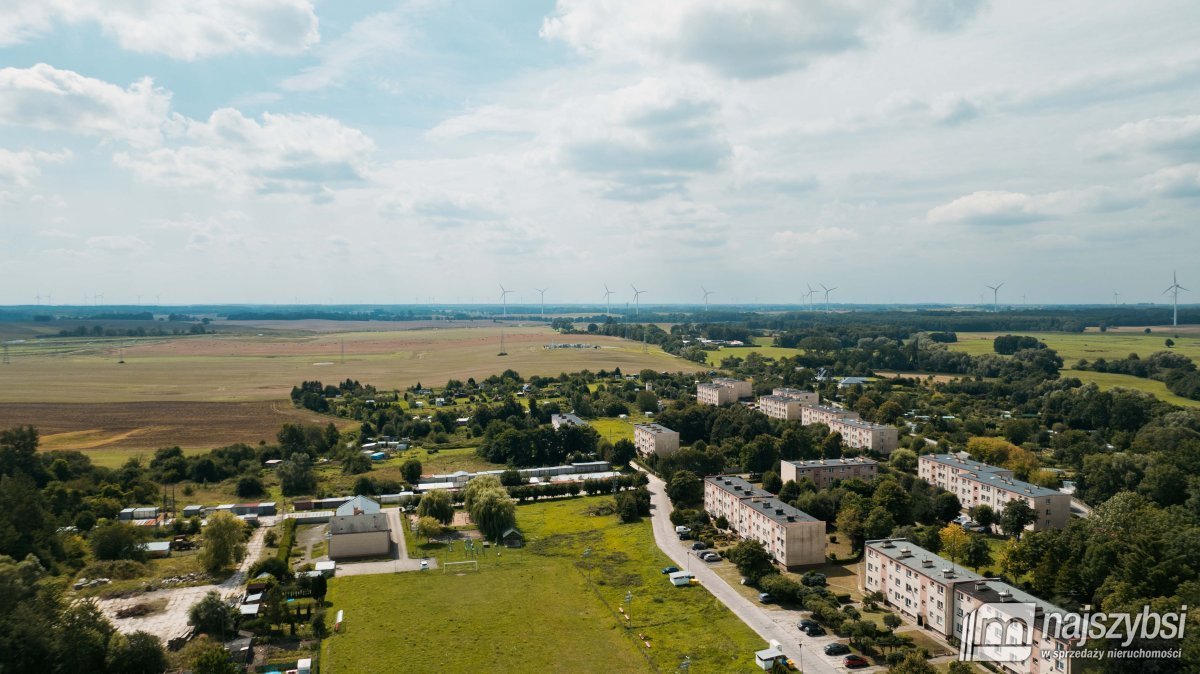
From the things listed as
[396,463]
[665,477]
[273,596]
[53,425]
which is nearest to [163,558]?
[273,596]

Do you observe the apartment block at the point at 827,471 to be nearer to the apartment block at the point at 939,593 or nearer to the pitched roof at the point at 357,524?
the apartment block at the point at 939,593

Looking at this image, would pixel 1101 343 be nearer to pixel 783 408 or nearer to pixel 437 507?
pixel 783 408

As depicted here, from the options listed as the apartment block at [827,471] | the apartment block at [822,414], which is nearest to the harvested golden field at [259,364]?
the apartment block at [822,414]

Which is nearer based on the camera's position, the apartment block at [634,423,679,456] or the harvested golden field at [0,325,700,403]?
the apartment block at [634,423,679,456]

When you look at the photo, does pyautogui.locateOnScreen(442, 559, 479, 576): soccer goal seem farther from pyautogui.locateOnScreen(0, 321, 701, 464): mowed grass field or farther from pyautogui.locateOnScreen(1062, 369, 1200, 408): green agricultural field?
pyautogui.locateOnScreen(1062, 369, 1200, 408): green agricultural field

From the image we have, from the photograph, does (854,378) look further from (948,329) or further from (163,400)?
(948,329)

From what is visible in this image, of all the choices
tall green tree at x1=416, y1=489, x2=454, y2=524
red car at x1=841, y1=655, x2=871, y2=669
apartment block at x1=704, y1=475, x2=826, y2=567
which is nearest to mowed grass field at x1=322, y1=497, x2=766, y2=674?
red car at x1=841, y1=655, x2=871, y2=669
